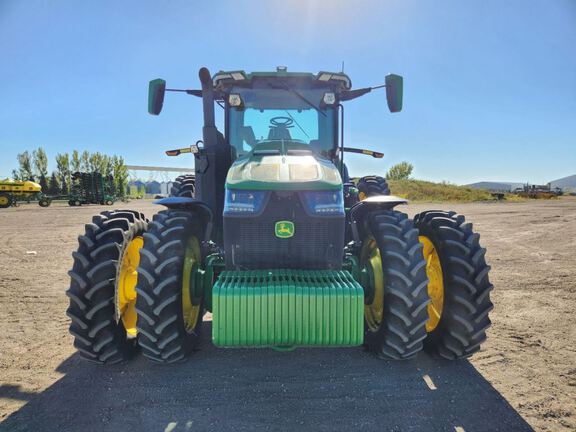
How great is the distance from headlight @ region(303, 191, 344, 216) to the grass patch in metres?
37.3

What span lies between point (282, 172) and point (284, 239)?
579 mm

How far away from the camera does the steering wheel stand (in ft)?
14.0

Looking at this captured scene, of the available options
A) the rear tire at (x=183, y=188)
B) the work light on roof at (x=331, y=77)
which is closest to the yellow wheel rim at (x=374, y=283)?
the work light on roof at (x=331, y=77)

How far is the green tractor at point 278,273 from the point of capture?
2529 millimetres

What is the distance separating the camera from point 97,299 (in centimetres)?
285

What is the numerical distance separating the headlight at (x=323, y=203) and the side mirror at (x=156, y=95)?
6.26ft

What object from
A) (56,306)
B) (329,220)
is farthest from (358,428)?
(56,306)

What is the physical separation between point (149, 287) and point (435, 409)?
2.24 meters

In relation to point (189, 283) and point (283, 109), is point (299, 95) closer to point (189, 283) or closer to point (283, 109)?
point (283, 109)

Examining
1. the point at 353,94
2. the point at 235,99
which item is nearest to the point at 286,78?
the point at 235,99

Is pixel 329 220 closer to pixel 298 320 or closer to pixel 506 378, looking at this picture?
pixel 298 320

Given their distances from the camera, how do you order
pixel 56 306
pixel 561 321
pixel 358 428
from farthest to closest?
1. pixel 56 306
2. pixel 561 321
3. pixel 358 428

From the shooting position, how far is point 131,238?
3.31 metres

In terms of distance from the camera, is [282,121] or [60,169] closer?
[282,121]
